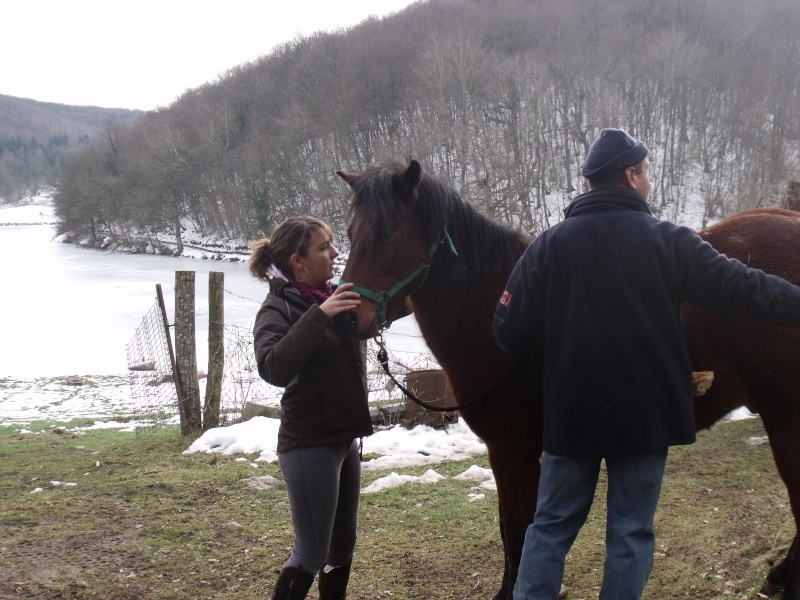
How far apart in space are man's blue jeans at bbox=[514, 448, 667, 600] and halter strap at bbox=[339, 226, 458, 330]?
854 mm

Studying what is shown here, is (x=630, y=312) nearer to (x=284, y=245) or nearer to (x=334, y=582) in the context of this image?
(x=284, y=245)

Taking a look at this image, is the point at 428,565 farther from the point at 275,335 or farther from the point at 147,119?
the point at 147,119

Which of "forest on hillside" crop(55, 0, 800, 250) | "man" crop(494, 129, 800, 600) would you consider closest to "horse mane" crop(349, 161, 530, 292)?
"man" crop(494, 129, 800, 600)

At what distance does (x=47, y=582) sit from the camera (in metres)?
3.50

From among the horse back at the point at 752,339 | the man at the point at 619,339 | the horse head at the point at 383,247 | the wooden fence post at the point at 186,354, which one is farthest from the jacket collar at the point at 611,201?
the wooden fence post at the point at 186,354

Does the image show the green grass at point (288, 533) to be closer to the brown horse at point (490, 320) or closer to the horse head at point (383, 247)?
the brown horse at point (490, 320)

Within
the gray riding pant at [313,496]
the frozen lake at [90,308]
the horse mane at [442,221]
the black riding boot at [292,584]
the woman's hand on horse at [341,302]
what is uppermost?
the horse mane at [442,221]

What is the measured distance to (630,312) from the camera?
175cm

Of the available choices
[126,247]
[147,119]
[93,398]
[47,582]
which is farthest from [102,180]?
[47,582]

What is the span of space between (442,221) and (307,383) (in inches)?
34.2

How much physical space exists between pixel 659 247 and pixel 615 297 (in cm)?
20

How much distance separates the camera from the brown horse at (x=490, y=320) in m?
2.39

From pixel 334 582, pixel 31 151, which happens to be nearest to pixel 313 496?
pixel 334 582

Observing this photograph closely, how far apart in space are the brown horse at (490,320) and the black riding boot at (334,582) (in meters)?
0.74
